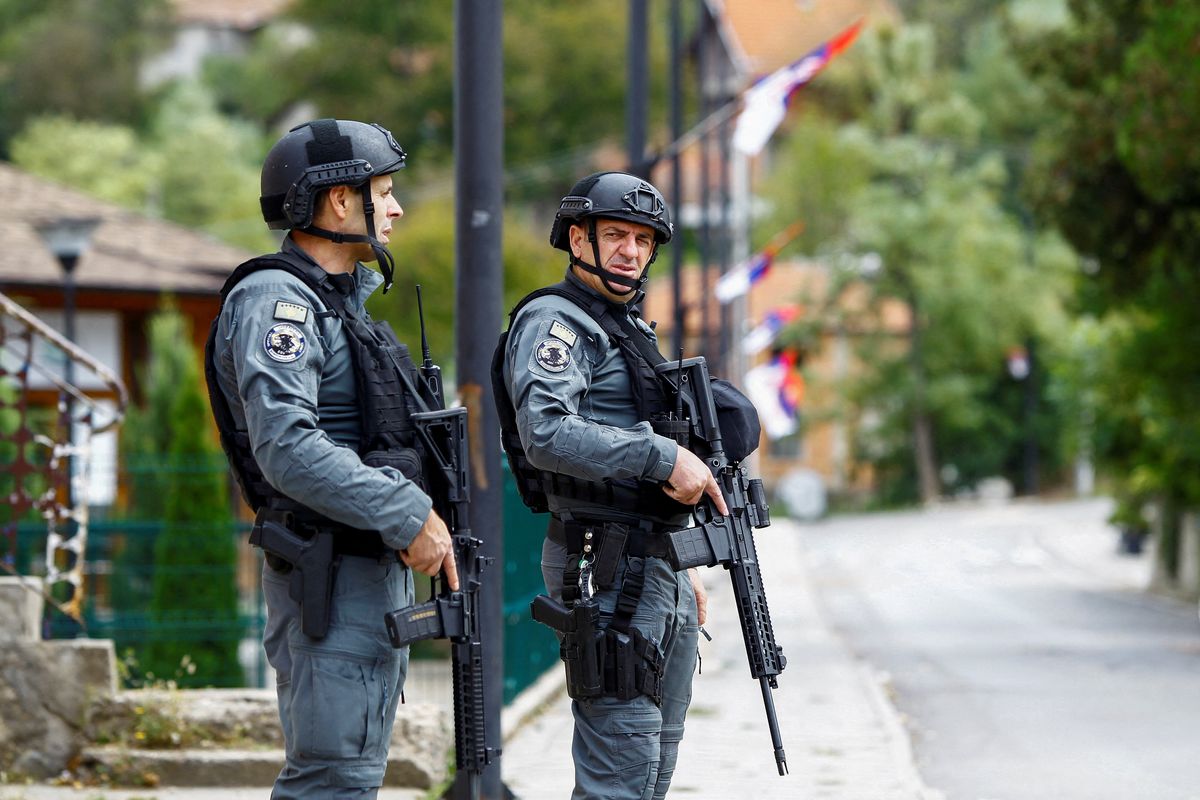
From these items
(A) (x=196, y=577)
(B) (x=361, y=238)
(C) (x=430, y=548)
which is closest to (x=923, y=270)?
(A) (x=196, y=577)

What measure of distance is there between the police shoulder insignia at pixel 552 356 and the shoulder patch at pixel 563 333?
0.02 meters

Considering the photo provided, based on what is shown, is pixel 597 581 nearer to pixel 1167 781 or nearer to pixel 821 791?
pixel 821 791

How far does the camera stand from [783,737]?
9305 millimetres

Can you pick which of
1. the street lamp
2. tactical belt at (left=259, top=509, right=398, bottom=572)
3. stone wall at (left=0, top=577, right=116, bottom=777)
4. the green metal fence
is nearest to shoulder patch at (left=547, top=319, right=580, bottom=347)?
tactical belt at (left=259, top=509, right=398, bottom=572)

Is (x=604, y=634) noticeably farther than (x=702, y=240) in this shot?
No

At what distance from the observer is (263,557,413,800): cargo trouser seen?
4.13 m

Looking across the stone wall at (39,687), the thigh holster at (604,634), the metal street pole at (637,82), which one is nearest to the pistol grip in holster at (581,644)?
the thigh holster at (604,634)

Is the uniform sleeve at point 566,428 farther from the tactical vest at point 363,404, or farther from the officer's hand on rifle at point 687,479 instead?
the tactical vest at point 363,404

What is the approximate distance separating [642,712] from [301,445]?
1.23 meters

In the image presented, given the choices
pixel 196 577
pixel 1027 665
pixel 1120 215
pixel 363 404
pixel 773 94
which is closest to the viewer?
pixel 363 404

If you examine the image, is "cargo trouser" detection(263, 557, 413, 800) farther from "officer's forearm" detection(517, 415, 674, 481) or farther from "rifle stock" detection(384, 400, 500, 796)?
"officer's forearm" detection(517, 415, 674, 481)

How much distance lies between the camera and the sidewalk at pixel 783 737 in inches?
300

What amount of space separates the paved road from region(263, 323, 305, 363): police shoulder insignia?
4.69m

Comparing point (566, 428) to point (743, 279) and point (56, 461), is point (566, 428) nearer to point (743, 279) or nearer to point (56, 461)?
point (56, 461)
